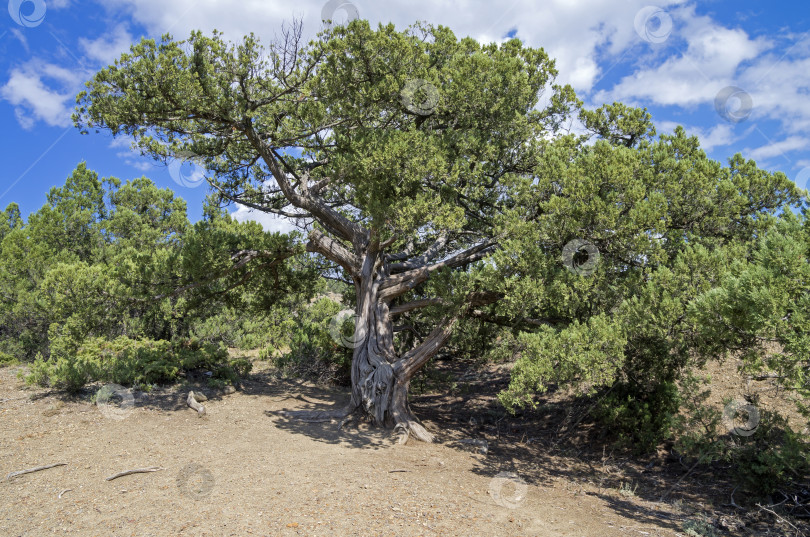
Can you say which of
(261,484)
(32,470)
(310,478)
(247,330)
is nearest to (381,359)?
(310,478)

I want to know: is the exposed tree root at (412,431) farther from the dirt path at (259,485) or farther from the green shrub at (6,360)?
the green shrub at (6,360)

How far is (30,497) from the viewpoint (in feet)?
15.3

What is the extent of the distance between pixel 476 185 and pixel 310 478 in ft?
18.1

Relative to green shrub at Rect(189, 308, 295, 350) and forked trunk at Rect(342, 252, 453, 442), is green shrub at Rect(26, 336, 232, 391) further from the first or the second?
forked trunk at Rect(342, 252, 453, 442)

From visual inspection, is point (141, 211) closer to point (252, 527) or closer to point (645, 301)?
point (252, 527)

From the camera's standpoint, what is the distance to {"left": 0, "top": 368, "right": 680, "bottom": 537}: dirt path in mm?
4238

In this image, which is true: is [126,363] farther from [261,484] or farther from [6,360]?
[261,484]

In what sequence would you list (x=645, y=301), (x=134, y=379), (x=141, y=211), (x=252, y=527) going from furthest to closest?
(x=141, y=211), (x=134, y=379), (x=645, y=301), (x=252, y=527)

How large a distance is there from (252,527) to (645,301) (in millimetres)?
4834

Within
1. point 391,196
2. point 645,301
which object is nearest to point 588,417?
point 645,301

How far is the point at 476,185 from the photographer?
8.49 m

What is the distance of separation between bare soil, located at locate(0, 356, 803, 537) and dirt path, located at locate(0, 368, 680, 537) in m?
0.02

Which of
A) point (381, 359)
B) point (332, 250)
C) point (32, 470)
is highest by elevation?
point (332, 250)

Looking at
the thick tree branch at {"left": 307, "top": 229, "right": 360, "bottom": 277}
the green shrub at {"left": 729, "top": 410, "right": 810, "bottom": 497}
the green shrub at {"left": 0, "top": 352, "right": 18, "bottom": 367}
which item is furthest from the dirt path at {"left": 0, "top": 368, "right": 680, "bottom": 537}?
the green shrub at {"left": 0, "top": 352, "right": 18, "bottom": 367}
